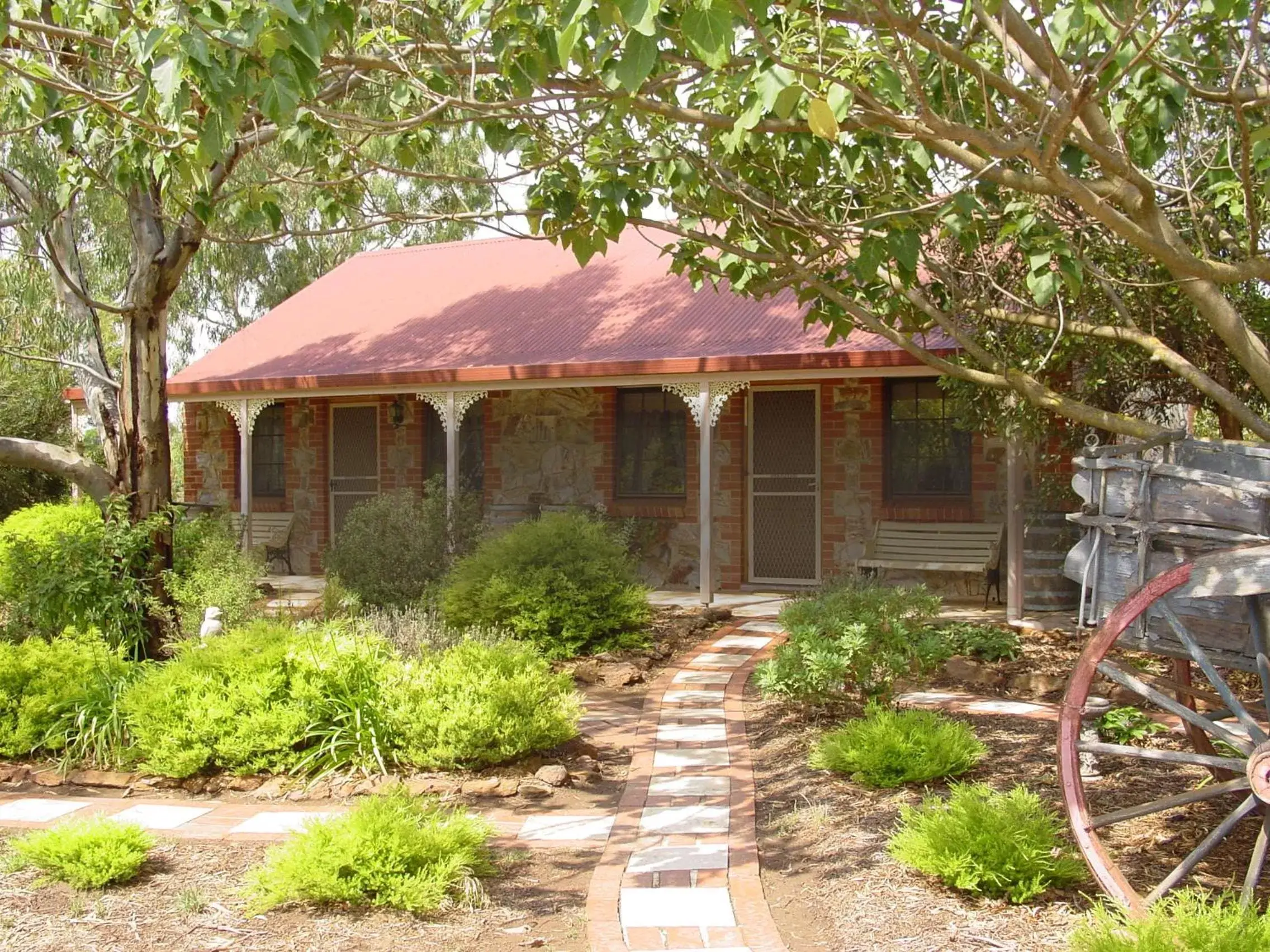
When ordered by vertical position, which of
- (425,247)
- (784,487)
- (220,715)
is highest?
(425,247)

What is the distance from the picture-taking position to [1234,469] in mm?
4469

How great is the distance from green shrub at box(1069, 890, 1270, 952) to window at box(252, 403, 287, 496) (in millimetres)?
13833

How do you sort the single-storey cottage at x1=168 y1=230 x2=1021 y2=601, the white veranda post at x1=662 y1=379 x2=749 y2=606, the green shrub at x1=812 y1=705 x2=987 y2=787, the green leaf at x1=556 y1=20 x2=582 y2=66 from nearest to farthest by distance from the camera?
the green leaf at x1=556 y1=20 x2=582 y2=66
the green shrub at x1=812 y1=705 x2=987 y2=787
the white veranda post at x1=662 y1=379 x2=749 y2=606
the single-storey cottage at x1=168 y1=230 x2=1021 y2=601

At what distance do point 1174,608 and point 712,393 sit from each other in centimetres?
782

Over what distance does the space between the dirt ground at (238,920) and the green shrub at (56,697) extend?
167cm

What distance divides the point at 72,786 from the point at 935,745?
4183 mm

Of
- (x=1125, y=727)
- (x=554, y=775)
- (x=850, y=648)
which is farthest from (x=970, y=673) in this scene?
(x=554, y=775)

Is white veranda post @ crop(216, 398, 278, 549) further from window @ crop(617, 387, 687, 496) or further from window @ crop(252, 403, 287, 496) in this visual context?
window @ crop(617, 387, 687, 496)

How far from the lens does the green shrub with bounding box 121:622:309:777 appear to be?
559 cm

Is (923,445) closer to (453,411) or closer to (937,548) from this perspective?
(937,548)

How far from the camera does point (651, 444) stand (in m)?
13.4

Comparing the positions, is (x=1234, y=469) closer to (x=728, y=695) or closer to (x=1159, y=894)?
(x=1159, y=894)

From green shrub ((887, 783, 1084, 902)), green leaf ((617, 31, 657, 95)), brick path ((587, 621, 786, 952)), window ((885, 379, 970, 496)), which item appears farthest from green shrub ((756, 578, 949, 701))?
window ((885, 379, 970, 496))

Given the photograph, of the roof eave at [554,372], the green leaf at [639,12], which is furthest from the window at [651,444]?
the green leaf at [639,12]
